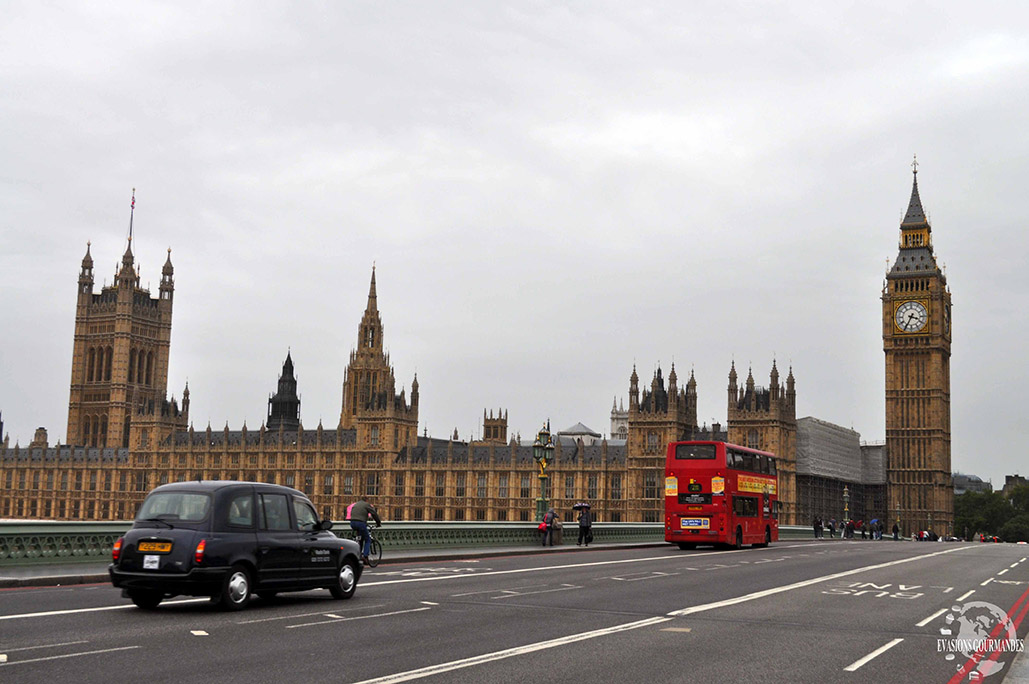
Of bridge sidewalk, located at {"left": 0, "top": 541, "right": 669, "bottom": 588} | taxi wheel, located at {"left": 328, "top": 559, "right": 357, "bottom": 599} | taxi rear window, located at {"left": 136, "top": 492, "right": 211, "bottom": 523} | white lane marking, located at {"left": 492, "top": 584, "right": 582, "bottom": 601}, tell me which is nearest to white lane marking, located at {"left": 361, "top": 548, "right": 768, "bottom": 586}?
white lane marking, located at {"left": 492, "top": 584, "right": 582, "bottom": 601}

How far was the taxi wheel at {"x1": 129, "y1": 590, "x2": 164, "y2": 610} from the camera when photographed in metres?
15.5

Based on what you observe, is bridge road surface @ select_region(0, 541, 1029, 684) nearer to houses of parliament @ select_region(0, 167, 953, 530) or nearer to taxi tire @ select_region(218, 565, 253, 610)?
taxi tire @ select_region(218, 565, 253, 610)

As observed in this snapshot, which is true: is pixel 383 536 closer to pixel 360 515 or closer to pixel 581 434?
pixel 360 515

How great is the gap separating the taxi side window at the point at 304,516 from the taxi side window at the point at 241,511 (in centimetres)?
95

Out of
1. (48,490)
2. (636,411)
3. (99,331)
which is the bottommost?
(48,490)

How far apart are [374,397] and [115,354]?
58.3m

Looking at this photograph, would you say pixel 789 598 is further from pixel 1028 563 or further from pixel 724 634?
pixel 1028 563

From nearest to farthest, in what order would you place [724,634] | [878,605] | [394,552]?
[724,634] < [878,605] < [394,552]

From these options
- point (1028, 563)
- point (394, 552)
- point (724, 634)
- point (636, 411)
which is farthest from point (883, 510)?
point (724, 634)

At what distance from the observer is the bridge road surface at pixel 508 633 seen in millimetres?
10914

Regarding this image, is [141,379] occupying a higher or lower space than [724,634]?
Answer: higher

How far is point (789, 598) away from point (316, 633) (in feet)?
33.8

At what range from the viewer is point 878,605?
18984mm

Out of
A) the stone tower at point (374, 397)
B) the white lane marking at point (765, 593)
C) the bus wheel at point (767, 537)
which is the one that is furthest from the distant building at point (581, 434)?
the white lane marking at point (765, 593)
